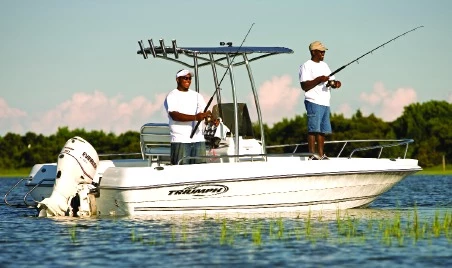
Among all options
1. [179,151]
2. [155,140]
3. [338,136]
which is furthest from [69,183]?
[338,136]

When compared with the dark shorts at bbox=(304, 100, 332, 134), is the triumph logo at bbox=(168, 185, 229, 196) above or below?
below

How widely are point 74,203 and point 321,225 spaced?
3.77 meters

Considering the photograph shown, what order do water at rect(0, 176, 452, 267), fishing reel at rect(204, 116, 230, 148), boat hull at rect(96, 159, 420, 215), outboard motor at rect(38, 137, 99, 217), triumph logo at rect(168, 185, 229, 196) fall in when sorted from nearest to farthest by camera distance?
water at rect(0, 176, 452, 267), boat hull at rect(96, 159, 420, 215), triumph logo at rect(168, 185, 229, 196), outboard motor at rect(38, 137, 99, 217), fishing reel at rect(204, 116, 230, 148)

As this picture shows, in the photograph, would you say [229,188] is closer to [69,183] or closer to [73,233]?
[69,183]

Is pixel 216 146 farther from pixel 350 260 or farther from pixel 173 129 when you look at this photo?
pixel 350 260

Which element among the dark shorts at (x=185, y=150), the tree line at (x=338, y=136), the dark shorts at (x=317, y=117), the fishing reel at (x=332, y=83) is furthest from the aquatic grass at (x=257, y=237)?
the tree line at (x=338, y=136)

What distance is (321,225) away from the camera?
14016 mm

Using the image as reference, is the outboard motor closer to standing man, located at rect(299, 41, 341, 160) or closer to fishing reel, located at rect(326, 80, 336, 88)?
standing man, located at rect(299, 41, 341, 160)

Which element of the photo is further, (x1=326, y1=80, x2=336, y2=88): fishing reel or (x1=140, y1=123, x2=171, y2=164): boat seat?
(x1=140, y1=123, x2=171, y2=164): boat seat

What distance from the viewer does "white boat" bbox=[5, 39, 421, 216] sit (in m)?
15.0

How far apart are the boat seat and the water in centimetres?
154

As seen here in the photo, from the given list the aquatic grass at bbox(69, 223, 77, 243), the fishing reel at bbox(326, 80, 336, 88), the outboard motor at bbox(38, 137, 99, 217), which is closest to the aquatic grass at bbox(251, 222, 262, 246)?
the aquatic grass at bbox(69, 223, 77, 243)

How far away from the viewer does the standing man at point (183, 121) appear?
15.4 m

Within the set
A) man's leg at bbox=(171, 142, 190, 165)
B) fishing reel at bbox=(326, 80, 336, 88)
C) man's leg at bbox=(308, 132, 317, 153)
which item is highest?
fishing reel at bbox=(326, 80, 336, 88)
